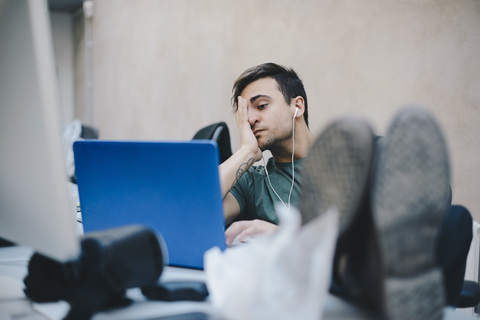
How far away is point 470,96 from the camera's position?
64.8 inches

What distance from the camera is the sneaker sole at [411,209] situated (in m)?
0.52

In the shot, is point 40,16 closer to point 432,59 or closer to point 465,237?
point 465,237

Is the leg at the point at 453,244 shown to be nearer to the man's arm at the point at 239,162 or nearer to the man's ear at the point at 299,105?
the man's arm at the point at 239,162

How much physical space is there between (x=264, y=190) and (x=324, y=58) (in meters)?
0.98

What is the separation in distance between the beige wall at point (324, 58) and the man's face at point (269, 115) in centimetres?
49

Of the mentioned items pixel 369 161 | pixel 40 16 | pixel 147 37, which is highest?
pixel 147 37

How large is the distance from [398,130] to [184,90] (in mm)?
3174

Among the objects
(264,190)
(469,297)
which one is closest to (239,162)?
(264,190)

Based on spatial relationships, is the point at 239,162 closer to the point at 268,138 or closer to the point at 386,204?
the point at 268,138

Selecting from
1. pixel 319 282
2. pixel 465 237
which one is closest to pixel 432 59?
pixel 465 237

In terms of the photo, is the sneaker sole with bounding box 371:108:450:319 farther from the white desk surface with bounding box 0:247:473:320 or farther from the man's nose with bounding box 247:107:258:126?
the man's nose with bounding box 247:107:258:126

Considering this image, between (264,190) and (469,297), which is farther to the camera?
(264,190)

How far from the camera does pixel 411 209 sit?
52cm

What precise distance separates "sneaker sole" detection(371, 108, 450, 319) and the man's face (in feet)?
3.71
